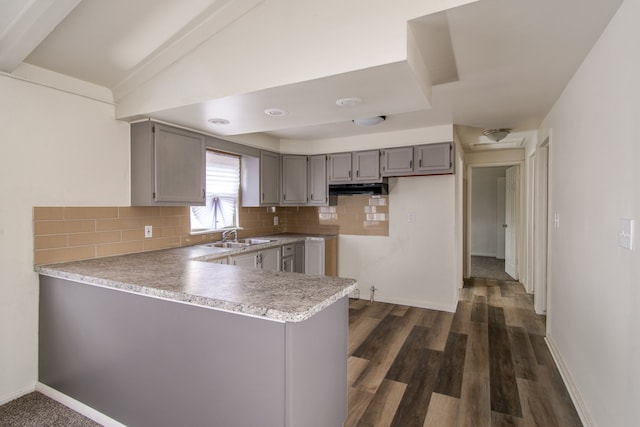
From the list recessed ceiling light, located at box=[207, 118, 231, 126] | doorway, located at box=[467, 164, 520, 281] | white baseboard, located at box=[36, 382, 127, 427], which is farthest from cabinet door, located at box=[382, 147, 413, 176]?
doorway, located at box=[467, 164, 520, 281]

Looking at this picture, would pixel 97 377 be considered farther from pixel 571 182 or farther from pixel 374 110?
pixel 571 182

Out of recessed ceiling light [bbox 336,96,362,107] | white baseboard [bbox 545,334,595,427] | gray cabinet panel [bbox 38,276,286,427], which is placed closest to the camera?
gray cabinet panel [bbox 38,276,286,427]

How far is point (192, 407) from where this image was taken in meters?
1.54

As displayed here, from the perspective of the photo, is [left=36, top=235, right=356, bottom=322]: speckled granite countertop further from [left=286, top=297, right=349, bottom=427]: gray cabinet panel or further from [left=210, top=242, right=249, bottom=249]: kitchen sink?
[left=210, top=242, right=249, bottom=249]: kitchen sink

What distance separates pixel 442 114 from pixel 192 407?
10.5ft

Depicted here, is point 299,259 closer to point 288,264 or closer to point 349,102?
point 288,264

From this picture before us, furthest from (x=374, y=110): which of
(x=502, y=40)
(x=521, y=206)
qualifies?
(x=521, y=206)

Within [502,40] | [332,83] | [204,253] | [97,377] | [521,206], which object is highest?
[502,40]

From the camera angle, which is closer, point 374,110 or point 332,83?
point 332,83

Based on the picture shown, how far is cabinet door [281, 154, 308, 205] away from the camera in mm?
4457

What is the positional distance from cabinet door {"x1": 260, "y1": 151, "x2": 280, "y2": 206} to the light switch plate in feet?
11.0

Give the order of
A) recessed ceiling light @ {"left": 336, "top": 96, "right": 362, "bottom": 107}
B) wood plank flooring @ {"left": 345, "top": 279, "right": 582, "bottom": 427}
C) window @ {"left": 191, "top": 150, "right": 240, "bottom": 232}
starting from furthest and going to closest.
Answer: window @ {"left": 191, "top": 150, "right": 240, "bottom": 232}
recessed ceiling light @ {"left": 336, "top": 96, "right": 362, "bottom": 107}
wood plank flooring @ {"left": 345, "top": 279, "right": 582, "bottom": 427}

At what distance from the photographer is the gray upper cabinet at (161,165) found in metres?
2.64

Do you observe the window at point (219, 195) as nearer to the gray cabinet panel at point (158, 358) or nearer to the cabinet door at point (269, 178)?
the cabinet door at point (269, 178)
